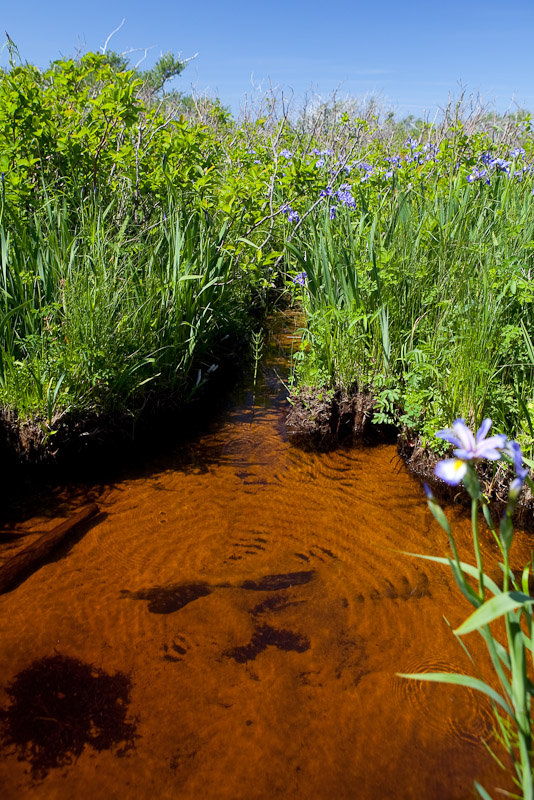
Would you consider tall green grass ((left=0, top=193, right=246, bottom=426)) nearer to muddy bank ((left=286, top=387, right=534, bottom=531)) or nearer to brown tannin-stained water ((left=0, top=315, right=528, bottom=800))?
brown tannin-stained water ((left=0, top=315, right=528, bottom=800))

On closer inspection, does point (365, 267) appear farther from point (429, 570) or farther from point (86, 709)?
point (86, 709)

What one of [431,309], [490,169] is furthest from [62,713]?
[490,169]

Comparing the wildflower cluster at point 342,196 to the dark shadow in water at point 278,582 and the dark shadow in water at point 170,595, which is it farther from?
the dark shadow in water at point 170,595

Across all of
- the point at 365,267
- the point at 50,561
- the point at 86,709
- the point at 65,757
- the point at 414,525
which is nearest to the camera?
the point at 65,757

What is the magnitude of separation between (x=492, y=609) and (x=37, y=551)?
6.16 feet

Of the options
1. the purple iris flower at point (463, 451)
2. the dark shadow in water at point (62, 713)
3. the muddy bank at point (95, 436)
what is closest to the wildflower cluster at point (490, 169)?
the muddy bank at point (95, 436)

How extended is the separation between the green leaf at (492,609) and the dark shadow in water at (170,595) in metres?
1.36

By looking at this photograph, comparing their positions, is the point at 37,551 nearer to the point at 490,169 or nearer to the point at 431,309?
the point at 431,309

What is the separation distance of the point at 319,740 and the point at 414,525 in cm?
119

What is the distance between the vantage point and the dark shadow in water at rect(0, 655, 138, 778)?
1.54 meters

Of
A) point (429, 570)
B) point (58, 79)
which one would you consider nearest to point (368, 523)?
point (429, 570)

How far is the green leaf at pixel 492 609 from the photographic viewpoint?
2.90 ft

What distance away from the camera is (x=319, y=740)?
1591mm

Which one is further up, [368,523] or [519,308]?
[519,308]
